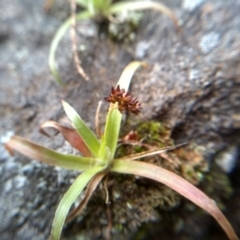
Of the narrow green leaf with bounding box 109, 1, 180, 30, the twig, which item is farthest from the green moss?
the narrow green leaf with bounding box 109, 1, 180, 30

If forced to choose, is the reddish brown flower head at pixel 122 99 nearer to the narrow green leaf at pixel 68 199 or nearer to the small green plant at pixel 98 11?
the narrow green leaf at pixel 68 199

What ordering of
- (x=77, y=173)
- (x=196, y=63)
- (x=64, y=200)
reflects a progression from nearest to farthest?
(x=64, y=200)
(x=77, y=173)
(x=196, y=63)

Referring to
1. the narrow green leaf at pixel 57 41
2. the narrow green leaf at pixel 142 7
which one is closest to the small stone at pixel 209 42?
the narrow green leaf at pixel 142 7

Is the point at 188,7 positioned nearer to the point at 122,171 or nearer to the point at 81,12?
the point at 81,12

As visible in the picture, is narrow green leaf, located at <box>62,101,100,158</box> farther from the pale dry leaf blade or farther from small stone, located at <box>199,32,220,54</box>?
small stone, located at <box>199,32,220,54</box>

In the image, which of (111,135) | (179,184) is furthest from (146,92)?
(179,184)

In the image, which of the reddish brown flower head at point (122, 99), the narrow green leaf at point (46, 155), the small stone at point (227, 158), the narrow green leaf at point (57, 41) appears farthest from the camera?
the narrow green leaf at point (57, 41)

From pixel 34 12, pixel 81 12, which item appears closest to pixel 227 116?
pixel 81 12
